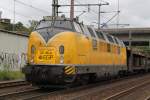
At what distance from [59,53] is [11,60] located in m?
13.5

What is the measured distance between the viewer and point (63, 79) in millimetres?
16938

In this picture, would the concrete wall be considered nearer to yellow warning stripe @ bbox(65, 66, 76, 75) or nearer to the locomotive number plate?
the locomotive number plate

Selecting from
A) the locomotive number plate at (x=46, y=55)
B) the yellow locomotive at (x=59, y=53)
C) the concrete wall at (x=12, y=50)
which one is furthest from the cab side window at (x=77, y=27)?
the concrete wall at (x=12, y=50)

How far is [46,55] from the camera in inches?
688

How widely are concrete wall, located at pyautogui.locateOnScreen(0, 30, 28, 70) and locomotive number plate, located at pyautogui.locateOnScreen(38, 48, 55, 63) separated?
38.8 ft

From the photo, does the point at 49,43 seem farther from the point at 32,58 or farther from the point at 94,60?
the point at 94,60

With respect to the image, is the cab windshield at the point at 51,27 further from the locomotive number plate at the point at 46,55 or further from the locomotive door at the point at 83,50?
the locomotive door at the point at 83,50

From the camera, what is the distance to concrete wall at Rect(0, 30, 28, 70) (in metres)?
29.2

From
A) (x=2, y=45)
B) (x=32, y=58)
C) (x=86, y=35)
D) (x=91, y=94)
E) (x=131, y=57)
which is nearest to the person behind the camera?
(x=91, y=94)

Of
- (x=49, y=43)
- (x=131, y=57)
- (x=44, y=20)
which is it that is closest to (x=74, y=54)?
(x=49, y=43)

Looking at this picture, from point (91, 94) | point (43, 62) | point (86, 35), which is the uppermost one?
point (86, 35)

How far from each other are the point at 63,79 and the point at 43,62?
1212 mm

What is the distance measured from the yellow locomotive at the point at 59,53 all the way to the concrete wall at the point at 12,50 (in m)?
10.9

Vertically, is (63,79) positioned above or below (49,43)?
below
